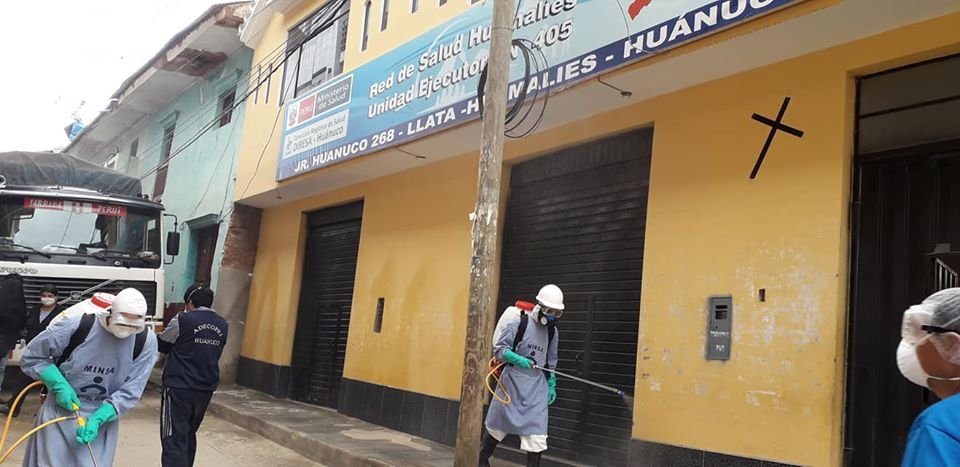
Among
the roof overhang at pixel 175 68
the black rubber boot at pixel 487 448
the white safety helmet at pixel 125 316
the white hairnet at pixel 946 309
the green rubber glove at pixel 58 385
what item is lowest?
the black rubber boot at pixel 487 448

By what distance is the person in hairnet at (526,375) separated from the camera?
630 cm

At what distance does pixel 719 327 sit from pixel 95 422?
14.5 ft

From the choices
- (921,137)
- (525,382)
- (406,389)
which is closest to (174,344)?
(525,382)

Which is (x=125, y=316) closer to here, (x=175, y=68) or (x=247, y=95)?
→ (x=247, y=95)

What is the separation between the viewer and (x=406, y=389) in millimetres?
9484

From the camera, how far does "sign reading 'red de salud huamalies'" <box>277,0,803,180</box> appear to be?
5719 mm

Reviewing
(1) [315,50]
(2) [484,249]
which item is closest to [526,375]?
(2) [484,249]

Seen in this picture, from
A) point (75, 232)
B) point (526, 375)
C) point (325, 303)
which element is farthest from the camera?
point (325, 303)

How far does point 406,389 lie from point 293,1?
753 centimetres

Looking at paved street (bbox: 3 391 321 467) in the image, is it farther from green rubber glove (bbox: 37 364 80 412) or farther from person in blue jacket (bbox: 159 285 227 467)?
green rubber glove (bbox: 37 364 80 412)

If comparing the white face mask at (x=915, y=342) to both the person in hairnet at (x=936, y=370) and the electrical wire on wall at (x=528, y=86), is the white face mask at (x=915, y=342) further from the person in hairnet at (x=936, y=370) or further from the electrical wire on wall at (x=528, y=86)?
the electrical wire on wall at (x=528, y=86)

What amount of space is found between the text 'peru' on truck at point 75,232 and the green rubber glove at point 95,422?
5502 mm

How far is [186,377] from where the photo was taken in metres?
5.77

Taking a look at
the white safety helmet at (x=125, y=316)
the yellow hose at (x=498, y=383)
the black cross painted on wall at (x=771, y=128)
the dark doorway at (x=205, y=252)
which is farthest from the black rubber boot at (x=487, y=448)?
the dark doorway at (x=205, y=252)
